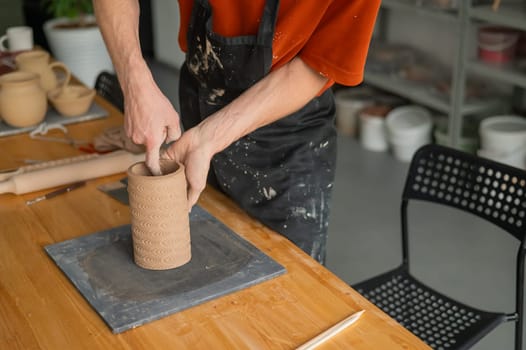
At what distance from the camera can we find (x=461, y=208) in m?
1.86

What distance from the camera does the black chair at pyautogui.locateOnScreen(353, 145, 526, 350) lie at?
5.68ft

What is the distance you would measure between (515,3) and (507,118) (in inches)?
23.0

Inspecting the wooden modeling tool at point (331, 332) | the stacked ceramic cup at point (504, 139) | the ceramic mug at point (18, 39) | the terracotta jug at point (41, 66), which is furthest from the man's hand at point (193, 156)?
the stacked ceramic cup at point (504, 139)

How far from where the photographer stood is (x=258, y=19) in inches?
62.4

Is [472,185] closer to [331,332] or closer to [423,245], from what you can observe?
[331,332]

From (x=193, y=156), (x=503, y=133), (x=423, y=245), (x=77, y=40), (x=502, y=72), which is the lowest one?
(x=423, y=245)

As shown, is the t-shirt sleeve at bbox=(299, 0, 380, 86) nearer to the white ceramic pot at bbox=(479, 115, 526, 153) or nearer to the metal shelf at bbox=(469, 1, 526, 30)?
the metal shelf at bbox=(469, 1, 526, 30)

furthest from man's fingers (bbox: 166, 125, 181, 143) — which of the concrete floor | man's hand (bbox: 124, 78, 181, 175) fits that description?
→ the concrete floor

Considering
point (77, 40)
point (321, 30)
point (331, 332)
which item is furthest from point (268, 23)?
point (77, 40)

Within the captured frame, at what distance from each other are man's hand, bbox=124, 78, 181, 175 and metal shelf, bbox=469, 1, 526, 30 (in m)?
2.22

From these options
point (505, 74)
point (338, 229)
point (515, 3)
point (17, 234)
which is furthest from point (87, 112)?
point (515, 3)

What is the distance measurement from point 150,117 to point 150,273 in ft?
1.08

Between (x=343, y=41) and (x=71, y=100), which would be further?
(x=71, y=100)

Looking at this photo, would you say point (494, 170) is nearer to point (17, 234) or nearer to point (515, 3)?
point (17, 234)
